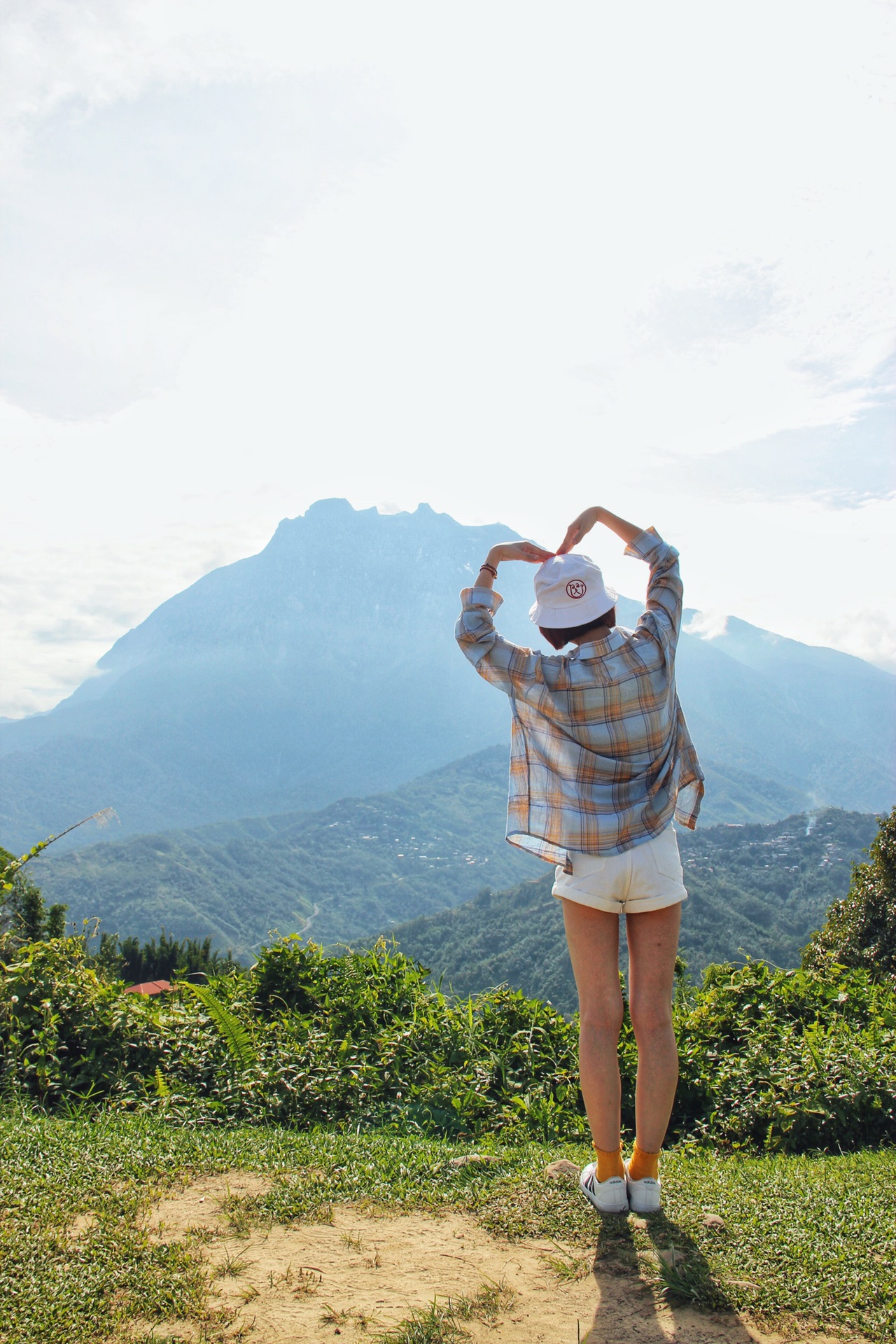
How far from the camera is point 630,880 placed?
2863 mm

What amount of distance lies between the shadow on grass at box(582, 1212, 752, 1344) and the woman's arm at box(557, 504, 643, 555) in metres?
2.46

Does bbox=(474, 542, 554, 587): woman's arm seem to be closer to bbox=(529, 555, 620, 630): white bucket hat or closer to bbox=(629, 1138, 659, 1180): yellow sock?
bbox=(529, 555, 620, 630): white bucket hat

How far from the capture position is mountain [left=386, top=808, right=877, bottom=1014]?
2279 inches

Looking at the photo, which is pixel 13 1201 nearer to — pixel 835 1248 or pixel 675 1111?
pixel 835 1248

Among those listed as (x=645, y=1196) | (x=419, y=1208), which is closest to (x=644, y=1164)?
(x=645, y=1196)

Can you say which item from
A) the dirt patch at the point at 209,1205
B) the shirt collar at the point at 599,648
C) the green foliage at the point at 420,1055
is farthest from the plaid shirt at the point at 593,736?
Answer: the green foliage at the point at 420,1055

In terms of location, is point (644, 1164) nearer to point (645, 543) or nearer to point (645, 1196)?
point (645, 1196)

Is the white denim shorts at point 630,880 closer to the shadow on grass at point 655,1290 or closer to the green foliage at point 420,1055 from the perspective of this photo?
the shadow on grass at point 655,1290

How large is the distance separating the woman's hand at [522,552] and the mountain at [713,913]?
3764 centimetres

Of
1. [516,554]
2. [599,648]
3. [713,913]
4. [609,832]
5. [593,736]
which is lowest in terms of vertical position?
[713,913]

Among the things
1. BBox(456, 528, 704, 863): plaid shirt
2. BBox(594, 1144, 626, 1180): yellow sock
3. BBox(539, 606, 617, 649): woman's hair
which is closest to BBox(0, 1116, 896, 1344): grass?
BBox(594, 1144, 626, 1180): yellow sock

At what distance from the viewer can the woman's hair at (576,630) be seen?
3107 millimetres

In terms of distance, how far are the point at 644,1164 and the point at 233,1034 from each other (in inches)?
99.2

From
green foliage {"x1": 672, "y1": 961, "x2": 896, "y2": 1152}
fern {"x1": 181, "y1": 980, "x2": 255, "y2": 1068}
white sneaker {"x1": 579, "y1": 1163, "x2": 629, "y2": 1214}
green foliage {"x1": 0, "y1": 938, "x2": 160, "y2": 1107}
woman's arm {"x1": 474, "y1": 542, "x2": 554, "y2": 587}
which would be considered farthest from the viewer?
fern {"x1": 181, "y1": 980, "x2": 255, "y2": 1068}
